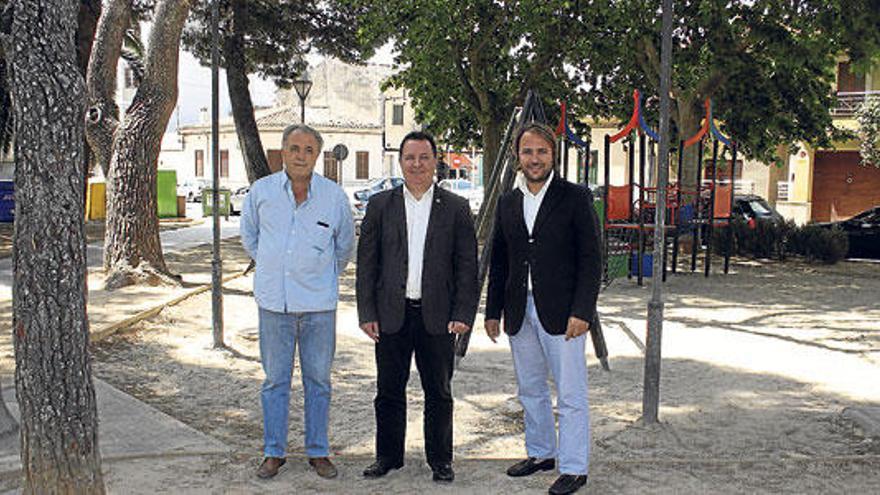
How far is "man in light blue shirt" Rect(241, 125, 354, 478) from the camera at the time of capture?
423cm

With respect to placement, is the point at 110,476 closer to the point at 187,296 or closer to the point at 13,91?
the point at 13,91

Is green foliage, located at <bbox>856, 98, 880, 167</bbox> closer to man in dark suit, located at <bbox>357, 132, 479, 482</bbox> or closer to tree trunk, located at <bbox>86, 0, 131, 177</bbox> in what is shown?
tree trunk, located at <bbox>86, 0, 131, 177</bbox>

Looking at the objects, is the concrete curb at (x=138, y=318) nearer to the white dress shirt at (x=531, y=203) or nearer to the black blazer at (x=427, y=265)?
the black blazer at (x=427, y=265)

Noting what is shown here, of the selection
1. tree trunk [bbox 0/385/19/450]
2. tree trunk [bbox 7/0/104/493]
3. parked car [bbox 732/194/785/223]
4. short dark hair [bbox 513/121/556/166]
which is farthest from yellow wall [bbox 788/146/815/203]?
tree trunk [bbox 7/0/104/493]

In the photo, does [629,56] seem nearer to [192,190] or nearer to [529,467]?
[529,467]

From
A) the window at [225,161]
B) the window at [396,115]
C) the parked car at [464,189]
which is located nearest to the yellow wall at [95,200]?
the parked car at [464,189]

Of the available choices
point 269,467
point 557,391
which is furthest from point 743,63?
point 269,467

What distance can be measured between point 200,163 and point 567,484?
58.6m

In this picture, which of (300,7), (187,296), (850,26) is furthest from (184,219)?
(850,26)

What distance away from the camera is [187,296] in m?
10.6

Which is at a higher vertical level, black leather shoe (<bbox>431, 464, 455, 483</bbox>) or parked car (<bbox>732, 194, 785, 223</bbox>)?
parked car (<bbox>732, 194, 785, 223</bbox>)

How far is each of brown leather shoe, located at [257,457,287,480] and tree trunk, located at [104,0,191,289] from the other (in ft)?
23.6

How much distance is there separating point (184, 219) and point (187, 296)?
16250 mm

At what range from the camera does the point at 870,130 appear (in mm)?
25906
